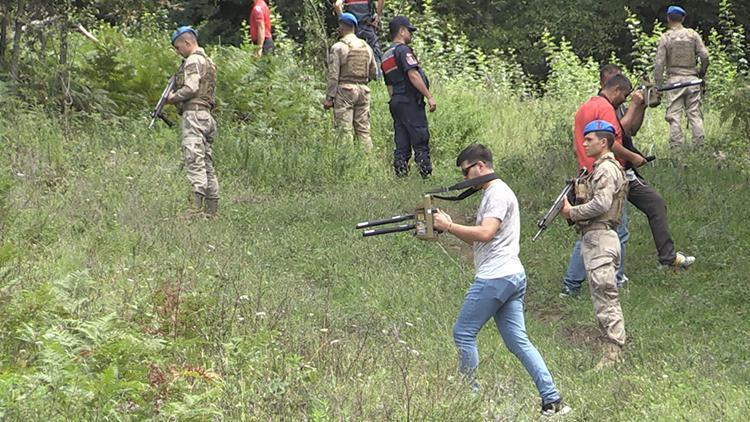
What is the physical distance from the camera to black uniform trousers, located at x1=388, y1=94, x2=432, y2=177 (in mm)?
15516

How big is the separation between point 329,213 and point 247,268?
3.21 m

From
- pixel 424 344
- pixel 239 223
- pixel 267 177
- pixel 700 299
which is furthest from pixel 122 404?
pixel 267 177

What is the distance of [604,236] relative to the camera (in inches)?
354

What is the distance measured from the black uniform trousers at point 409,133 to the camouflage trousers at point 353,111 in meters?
0.69

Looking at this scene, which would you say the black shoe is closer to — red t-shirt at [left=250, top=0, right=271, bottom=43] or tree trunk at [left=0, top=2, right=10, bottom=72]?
tree trunk at [left=0, top=2, right=10, bottom=72]

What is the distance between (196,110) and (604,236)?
5.45 metres

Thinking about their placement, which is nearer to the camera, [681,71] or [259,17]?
[681,71]

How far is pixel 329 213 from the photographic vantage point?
13.5m

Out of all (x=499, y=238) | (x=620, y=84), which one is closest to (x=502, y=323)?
(x=499, y=238)

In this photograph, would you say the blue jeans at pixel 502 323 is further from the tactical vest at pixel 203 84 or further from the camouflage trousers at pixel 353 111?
the camouflage trousers at pixel 353 111

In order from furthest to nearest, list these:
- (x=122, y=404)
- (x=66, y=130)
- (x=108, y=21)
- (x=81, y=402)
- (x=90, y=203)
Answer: (x=108, y=21)
(x=66, y=130)
(x=90, y=203)
(x=122, y=404)
(x=81, y=402)

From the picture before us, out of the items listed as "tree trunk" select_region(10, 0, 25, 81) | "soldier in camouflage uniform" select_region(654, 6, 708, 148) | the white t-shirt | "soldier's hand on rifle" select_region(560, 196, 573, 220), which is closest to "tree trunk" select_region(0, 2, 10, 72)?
"tree trunk" select_region(10, 0, 25, 81)

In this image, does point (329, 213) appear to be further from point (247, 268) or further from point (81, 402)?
point (81, 402)

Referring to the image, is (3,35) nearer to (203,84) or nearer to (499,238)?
(203,84)
